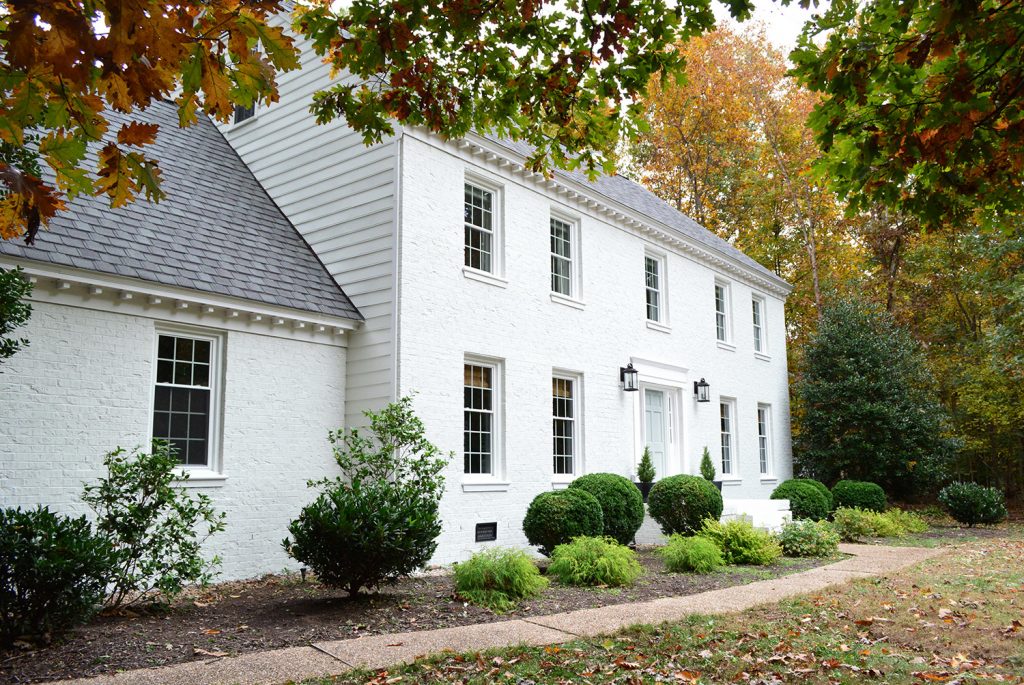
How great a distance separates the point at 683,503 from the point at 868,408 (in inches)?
437

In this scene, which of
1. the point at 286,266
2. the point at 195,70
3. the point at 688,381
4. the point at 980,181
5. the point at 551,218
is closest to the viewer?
the point at 195,70

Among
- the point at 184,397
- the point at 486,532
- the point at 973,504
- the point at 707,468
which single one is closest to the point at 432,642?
the point at 184,397

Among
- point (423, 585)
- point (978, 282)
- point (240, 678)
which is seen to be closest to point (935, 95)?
point (240, 678)

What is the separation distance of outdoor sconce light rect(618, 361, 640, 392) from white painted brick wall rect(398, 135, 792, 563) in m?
0.17

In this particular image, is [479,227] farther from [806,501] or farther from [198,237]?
[806,501]

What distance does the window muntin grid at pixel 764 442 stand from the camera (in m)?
22.5

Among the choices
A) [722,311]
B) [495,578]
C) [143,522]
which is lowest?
[495,578]

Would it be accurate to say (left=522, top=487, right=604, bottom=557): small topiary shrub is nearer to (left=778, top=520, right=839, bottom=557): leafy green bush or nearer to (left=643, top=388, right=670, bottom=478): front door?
(left=778, top=520, right=839, bottom=557): leafy green bush

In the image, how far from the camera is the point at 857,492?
19812mm

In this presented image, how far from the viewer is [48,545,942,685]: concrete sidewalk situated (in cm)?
544

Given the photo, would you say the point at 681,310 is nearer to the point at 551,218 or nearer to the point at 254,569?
the point at 551,218

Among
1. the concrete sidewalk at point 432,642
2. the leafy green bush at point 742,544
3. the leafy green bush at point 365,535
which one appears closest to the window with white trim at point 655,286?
the leafy green bush at point 742,544

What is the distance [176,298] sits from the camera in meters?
9.73

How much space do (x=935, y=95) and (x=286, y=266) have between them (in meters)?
9.20
